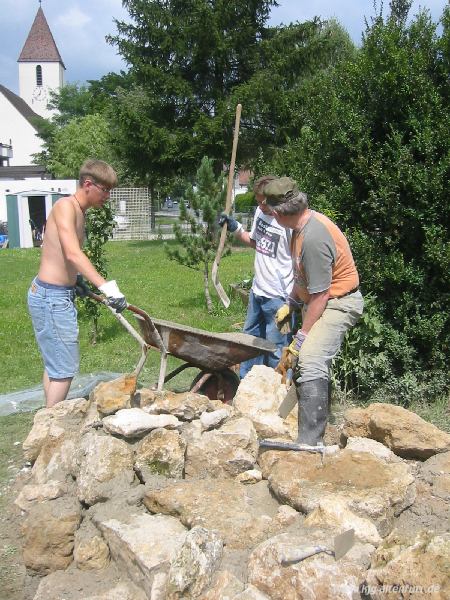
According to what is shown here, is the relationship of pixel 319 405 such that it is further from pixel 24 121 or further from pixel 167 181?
pixel 24 121

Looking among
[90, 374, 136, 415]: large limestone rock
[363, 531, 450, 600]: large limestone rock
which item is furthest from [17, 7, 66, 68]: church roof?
[363, 531, 450, 600]: large limestone rock

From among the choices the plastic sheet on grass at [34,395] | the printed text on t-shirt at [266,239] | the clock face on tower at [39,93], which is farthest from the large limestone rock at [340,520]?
the clock face on tower at [39,93]

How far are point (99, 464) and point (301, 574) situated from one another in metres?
1.23

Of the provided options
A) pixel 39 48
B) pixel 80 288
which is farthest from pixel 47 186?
pixel 39 48

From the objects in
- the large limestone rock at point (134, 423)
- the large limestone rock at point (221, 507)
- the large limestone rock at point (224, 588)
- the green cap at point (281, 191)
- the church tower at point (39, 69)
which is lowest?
the large limestone rock at point (224, 588)

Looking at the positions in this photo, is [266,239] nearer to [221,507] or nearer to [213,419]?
[213,419]

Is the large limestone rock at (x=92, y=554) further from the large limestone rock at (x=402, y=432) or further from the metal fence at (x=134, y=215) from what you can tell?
the metal fence at (x=134, y=215)

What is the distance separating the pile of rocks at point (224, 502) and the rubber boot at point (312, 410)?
0.16m

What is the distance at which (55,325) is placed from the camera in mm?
3889

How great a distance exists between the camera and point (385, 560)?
2.17 metres

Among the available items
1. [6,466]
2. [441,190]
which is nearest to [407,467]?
[441,190]

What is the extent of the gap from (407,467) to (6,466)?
8.11ft

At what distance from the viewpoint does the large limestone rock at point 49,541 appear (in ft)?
9.40

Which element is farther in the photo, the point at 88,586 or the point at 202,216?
the point at 202,216
